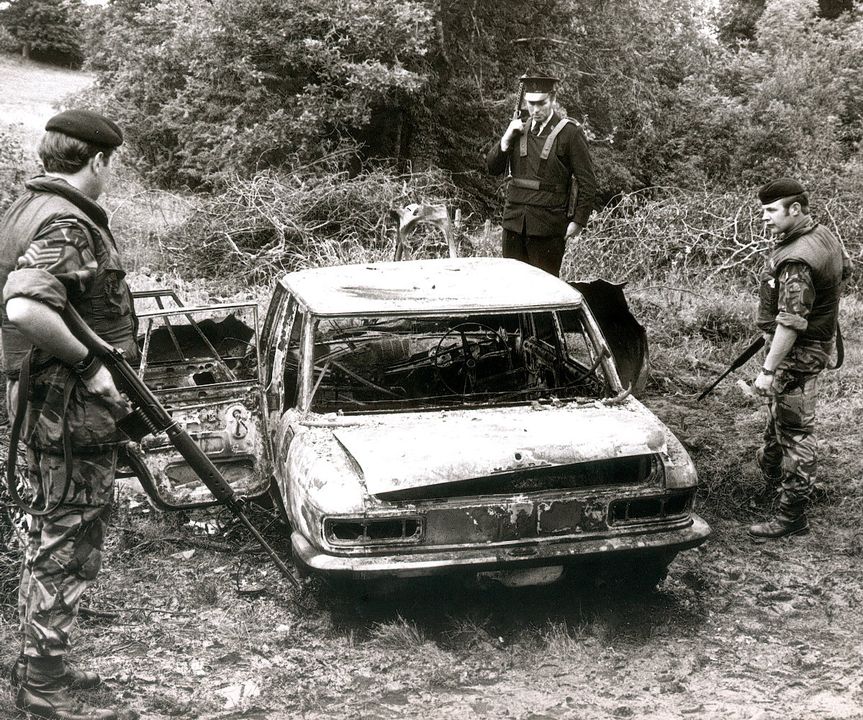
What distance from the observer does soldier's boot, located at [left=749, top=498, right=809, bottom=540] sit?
5.07 metres

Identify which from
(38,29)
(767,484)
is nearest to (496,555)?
(767,484)

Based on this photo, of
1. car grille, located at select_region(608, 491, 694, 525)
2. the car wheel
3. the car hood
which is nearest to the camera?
the car hood

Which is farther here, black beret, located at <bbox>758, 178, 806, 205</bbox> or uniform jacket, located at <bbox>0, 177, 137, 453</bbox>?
black beret, located at <bbox>758, 178, 806, 205</bbox>

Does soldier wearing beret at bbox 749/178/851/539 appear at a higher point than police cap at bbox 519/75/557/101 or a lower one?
lower

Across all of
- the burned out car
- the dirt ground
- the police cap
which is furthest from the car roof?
the police cap

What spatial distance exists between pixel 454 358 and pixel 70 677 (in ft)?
8.63

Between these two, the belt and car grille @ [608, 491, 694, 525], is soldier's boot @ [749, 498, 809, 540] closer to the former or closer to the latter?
car grille @ [608, 491, 694, 525]

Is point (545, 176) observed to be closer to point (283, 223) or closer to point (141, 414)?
point (141, 414)

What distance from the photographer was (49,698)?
10.5 feet

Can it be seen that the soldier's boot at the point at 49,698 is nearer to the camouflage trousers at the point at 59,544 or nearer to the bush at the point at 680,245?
the camouflage trousers at the point at 59,544

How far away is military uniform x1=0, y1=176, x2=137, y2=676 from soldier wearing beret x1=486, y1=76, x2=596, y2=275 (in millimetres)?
4219

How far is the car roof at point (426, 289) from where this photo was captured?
431 centimetres

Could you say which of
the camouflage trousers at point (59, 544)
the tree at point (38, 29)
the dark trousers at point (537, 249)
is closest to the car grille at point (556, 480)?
the camouflage trousers at point (59, 544)

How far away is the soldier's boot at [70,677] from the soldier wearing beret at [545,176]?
4.63 metres
